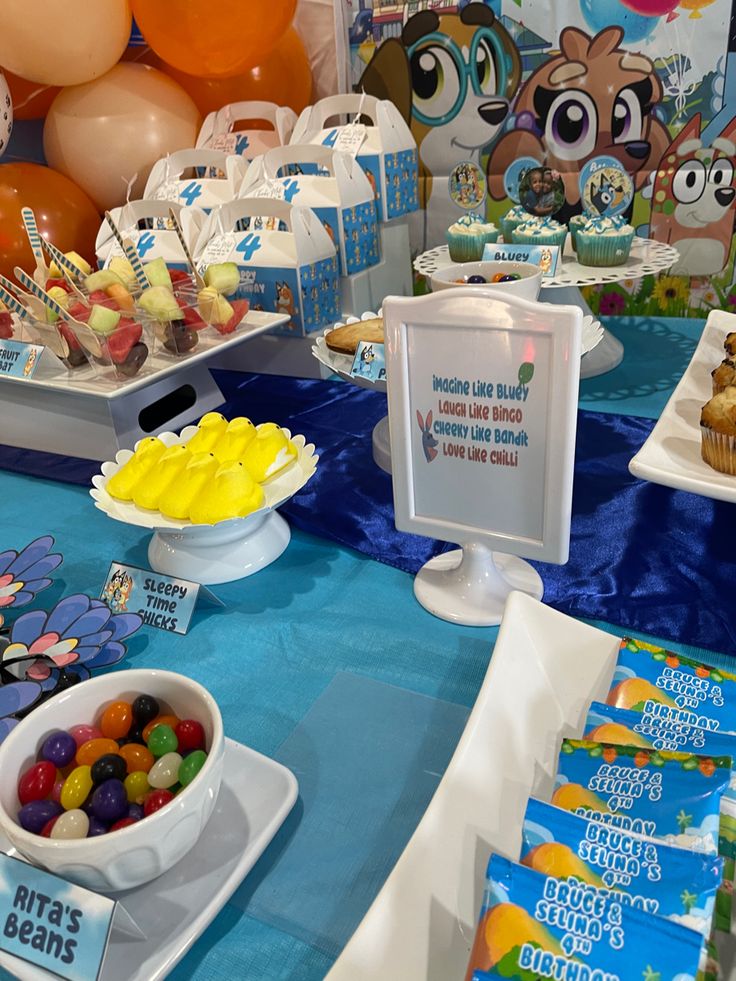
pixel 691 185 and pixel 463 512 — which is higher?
pixel 691 185

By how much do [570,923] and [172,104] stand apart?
2.45m

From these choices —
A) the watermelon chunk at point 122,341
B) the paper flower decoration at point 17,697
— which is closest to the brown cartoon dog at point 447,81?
the watermelon chunk at point 122,341

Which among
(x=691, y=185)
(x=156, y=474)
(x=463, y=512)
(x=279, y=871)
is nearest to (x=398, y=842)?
(x=279, y=871)

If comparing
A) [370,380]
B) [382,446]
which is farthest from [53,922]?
[382,446]

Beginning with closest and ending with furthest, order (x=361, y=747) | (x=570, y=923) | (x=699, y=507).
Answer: (x=570, y=923) → (x=361, y=747) → (x=699, y=507)

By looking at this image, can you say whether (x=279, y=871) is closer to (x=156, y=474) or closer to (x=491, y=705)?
(x=491, y=705)

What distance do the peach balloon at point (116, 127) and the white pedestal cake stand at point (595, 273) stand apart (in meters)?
0.93

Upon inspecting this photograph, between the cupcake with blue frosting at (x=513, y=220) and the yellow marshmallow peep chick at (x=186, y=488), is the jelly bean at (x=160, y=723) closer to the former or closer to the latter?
the yellow marshmallow peep chick at (x=186, y=488)

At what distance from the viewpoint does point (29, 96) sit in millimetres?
2494

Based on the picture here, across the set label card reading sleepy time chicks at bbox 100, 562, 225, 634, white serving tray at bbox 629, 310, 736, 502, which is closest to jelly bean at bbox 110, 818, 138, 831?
label card reading sleepy time chicks at bbox 100, 562, 225, 634

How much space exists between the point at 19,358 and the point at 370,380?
81 cm

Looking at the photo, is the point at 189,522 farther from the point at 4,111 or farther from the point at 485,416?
the point at 4,111

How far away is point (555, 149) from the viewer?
2.41 metres

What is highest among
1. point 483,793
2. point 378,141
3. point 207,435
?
point 378,141
